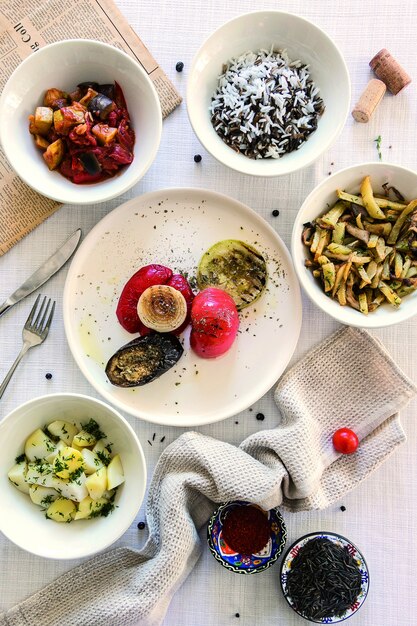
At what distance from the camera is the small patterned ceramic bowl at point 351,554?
162 centimetres

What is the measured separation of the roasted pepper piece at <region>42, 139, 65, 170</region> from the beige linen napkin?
32.4 inches

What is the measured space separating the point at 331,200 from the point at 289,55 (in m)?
0.41

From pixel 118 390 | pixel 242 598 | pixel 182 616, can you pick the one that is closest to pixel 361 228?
pixel 118 390

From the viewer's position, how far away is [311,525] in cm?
174

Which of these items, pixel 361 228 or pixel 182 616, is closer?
pixel 361 228

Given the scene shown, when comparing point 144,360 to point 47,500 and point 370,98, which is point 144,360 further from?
point 370,98

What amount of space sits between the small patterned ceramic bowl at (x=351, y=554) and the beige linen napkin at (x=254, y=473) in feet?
0.31

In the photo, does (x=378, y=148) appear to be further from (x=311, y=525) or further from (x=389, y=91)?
(x=311, y=525)

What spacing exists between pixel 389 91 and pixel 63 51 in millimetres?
917

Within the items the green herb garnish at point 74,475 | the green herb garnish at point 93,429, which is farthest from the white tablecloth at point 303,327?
the green herb garnish at point 74,475

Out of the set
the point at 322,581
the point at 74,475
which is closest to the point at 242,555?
the point at 322,581

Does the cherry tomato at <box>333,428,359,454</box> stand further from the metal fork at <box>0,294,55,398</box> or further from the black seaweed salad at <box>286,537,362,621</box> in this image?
the metal fork at <box>0,294,55,398</box>

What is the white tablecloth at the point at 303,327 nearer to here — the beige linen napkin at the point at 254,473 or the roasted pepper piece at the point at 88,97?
the beige linen napkin at the point at 254,473

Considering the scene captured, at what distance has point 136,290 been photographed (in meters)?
1.64
